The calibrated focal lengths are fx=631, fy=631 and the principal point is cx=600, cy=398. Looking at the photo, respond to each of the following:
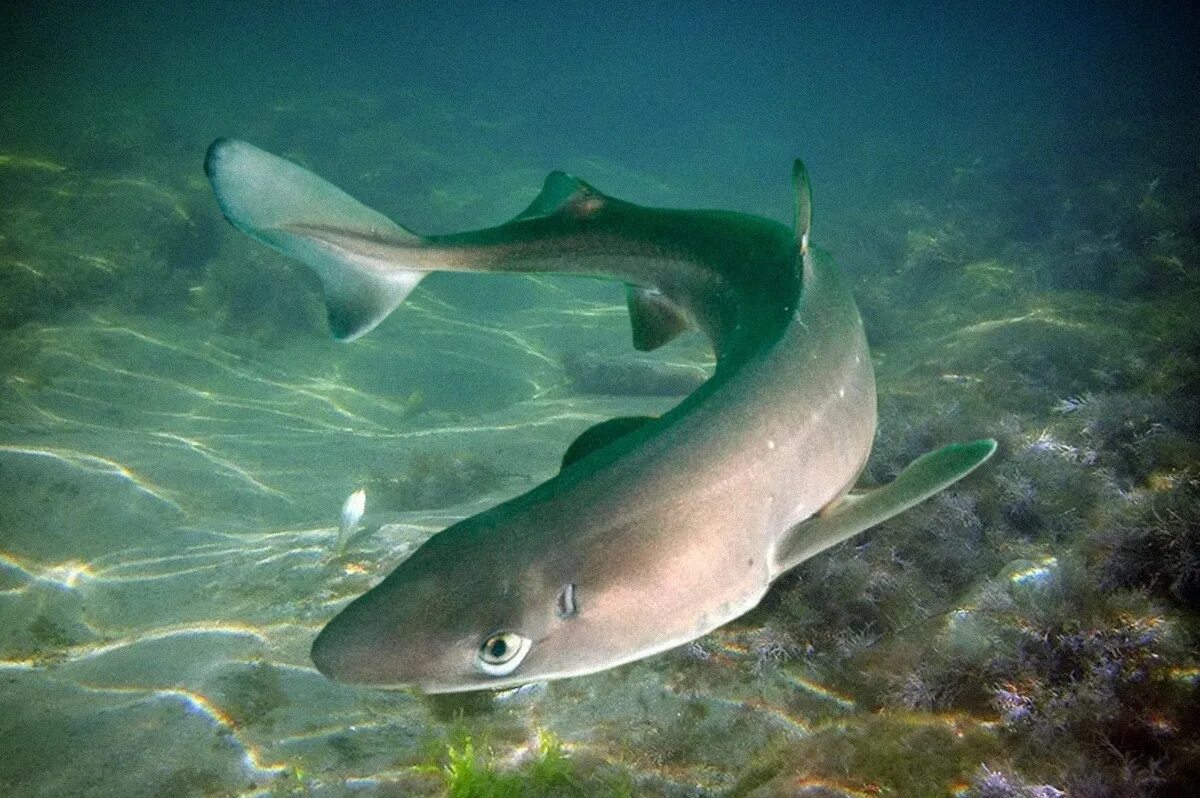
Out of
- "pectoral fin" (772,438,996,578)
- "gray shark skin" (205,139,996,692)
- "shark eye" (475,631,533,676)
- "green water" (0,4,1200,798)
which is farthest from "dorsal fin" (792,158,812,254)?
"shark eye" (475,631,533,676)

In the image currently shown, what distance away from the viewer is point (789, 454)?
2.62 metres

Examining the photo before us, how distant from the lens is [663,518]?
7.49ft

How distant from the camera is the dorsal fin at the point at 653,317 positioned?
458 cm

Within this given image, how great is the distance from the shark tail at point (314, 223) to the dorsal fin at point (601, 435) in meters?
1.93

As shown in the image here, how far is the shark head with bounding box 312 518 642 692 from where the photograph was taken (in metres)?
2.09

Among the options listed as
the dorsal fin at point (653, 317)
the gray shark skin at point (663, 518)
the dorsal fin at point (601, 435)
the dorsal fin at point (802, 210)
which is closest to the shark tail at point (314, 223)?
the gray shark skin at point (663, 518)

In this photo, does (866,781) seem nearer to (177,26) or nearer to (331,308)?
(331,308)

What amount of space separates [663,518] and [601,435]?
77 cm

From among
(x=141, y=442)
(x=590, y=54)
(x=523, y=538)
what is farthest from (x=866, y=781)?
(x=590, y=54)

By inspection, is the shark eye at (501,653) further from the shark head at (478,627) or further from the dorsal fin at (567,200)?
the dorsal fin at (567,200)

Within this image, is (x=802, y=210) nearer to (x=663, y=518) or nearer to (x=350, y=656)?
(x=663, y=518)

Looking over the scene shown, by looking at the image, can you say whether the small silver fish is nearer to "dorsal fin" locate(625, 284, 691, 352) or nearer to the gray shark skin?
the gray shark skin

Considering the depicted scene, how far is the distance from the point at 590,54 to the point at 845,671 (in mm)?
186341

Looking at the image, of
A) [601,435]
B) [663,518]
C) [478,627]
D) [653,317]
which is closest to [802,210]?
[653,317]
